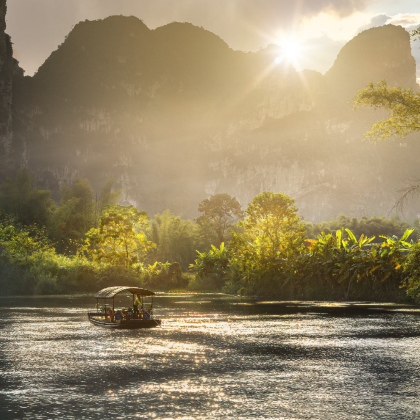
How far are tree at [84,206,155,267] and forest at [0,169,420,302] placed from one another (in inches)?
4.3

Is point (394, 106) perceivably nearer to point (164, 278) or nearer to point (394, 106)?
point (394, 106)

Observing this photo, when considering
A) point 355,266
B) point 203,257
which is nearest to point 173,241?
point 203,257

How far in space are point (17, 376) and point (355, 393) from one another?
7.92m

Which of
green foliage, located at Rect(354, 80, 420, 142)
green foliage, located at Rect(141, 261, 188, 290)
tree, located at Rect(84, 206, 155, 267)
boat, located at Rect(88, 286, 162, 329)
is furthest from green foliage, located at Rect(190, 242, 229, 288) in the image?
green foliage, located at Rect(354, 80, 420, 142)

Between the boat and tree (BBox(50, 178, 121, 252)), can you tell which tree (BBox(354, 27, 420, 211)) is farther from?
tree (BBox(50, 178, 121, 252))

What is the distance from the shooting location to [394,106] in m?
24.4

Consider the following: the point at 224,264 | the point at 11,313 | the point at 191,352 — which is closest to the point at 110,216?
the point at 224,264

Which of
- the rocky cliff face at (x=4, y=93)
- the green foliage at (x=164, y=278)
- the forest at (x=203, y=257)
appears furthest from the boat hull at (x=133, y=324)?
the rocky cliff face at (x=4, y=93)

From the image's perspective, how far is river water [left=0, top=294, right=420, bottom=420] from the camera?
9430 mm

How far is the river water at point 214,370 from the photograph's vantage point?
9430mm

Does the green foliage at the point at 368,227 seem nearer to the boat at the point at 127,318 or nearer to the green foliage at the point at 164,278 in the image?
the green foliage at the point at 164,278

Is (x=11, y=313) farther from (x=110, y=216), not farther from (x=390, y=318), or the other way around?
(x=110, y=216)

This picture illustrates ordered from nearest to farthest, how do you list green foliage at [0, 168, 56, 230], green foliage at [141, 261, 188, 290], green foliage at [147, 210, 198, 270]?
green foliage at [141, 261, 188, 290] < green foliage at [0, 168, 56, 230] < green foliage at [147, 210, 198, 270]

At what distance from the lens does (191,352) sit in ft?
52.2
